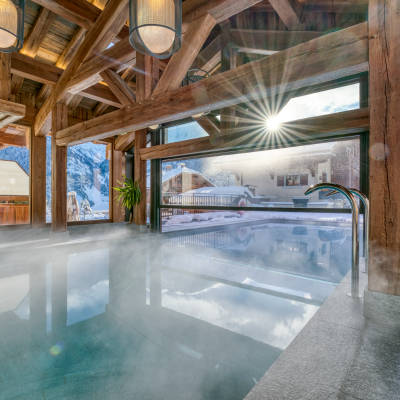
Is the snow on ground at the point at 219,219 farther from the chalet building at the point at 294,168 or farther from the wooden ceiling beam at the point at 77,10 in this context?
the wooden ceiling beam at the point at 77,10

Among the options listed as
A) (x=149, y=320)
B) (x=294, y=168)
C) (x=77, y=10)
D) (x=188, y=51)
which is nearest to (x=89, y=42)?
(x=77, y=10)

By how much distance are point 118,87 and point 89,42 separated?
1139 mm

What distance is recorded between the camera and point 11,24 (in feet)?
6.56

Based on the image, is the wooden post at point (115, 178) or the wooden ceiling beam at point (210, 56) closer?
the wooden ceiling beam at point (210, 56)

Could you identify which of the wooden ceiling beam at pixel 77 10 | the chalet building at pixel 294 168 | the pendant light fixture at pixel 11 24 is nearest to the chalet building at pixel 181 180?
the chalet building at pixel 294 168

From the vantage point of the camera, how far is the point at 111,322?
5.85 ft

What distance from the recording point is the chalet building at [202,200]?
3.98 feet

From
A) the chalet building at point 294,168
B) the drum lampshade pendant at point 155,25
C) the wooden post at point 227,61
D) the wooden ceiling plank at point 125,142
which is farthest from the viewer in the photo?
the wooden ceiling plank at point 125,142

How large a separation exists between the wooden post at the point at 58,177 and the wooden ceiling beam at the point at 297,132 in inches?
80.4

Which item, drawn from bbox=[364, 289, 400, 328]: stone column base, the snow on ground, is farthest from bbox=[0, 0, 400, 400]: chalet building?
the snow on ground

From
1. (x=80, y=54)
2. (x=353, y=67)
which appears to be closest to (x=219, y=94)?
(x=353, y=67)

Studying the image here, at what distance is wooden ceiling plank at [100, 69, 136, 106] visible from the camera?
3.42m

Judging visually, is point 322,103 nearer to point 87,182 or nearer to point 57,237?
point 57,237

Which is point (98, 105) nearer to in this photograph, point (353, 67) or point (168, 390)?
point (353, 67)
